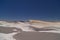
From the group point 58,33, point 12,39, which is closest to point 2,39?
point 12,39

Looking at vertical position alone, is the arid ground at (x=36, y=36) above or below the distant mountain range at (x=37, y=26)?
below

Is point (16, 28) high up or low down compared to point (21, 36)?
up

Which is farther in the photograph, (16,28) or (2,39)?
(16,28)

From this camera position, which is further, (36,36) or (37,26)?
(37,26)

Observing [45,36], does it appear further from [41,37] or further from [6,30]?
[6,30]

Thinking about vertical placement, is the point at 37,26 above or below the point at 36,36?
above

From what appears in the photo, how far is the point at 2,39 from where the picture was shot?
173 centimetres

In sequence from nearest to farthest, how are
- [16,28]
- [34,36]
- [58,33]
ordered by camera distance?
[58,33] → [34,36] → [16,28]

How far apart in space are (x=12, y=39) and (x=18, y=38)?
0.13 m

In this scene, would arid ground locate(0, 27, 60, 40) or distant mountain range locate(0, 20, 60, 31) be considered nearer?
arid ground locate(0, 27, 60, 40)

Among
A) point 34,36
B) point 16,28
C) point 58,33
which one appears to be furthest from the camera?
point 16,28

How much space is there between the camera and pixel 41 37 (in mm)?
1737

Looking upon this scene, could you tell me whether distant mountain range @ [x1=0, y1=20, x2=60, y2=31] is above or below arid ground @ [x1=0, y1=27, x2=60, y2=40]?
above

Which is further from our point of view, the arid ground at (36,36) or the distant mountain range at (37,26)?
the distant mountain range at (37,26)
